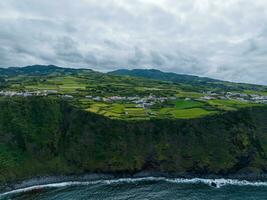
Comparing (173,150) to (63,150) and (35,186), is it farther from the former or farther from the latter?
(35,186)

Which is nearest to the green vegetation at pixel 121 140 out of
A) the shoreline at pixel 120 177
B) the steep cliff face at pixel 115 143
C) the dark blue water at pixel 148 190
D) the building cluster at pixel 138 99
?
the steep cliff face at pixel 115 143

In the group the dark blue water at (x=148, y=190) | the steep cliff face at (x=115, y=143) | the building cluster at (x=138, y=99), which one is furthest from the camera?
the building cluster at (x=138, y=99)

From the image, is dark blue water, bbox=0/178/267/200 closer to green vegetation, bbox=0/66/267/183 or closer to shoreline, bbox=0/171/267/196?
shoreline, bbox=0/171/267/196

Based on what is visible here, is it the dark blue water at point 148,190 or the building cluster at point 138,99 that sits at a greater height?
the building cluster at point 138,99

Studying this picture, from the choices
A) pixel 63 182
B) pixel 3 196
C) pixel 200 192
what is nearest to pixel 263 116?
pixel 200 192

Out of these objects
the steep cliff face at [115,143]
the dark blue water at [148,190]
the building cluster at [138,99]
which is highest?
the building cluster at [138,99]

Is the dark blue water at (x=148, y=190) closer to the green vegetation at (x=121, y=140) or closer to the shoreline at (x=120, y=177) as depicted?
the shoreline at (x=120, y=177)

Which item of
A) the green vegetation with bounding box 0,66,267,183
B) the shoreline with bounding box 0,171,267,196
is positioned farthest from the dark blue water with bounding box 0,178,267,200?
the green vegetation with bounding box 0,66,267,183
